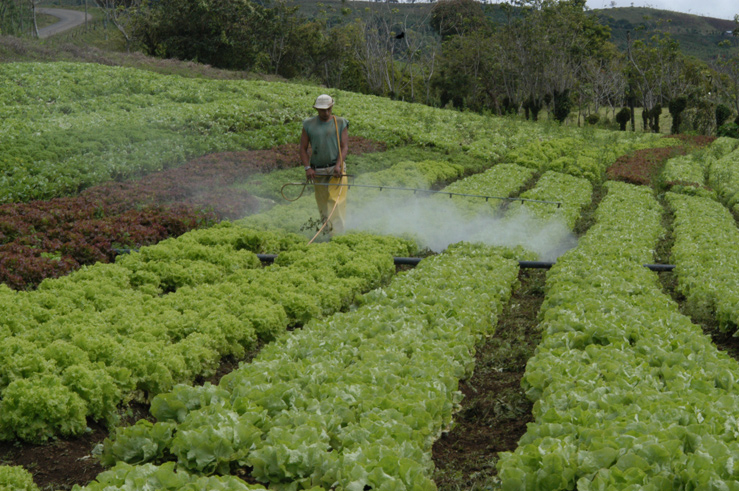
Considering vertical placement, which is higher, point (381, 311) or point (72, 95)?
point (72, 95)

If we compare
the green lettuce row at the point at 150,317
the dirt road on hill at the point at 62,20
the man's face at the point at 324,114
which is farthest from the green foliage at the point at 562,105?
the dirt road on hill at the point at 62,20

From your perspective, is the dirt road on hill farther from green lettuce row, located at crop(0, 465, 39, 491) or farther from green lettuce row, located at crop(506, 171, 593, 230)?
green lettuce row, located at crop(0, 465, 39, 491)

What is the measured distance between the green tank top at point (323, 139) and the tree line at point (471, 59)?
1541 inches

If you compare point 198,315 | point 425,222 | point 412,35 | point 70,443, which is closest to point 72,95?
point 425,222

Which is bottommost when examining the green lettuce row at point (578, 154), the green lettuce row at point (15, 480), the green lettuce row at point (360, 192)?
the green lettuce row at point (578, 154)

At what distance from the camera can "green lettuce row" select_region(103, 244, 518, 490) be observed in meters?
4.47

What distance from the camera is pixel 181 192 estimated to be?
1527 centimetres

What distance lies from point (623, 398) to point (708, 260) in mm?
7466

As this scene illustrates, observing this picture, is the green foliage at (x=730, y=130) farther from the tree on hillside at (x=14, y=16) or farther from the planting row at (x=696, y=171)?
the tree on hillside at (x=14, y=16)

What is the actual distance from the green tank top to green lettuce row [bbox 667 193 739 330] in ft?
21.2

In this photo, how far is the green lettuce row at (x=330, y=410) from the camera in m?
4.47

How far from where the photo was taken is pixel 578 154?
89.3 ft

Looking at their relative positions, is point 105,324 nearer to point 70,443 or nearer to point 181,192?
point 70,443

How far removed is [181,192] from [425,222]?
5.95m
